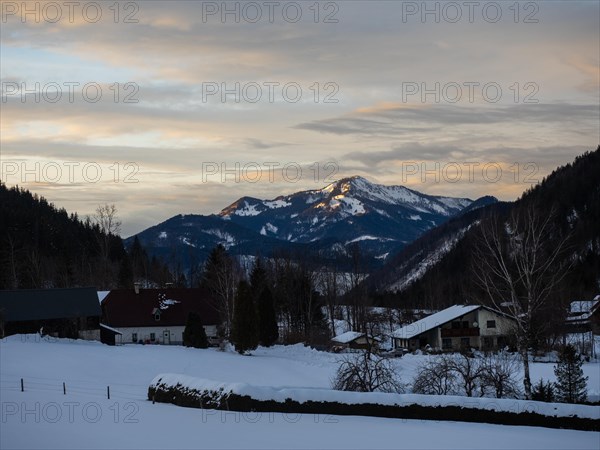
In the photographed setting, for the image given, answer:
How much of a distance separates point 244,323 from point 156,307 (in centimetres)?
1724

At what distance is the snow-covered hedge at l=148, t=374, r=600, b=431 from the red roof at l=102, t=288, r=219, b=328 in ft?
138

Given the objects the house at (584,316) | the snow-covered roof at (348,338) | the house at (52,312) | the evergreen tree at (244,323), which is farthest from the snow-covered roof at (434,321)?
the house at (52,312)

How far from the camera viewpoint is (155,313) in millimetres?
70250

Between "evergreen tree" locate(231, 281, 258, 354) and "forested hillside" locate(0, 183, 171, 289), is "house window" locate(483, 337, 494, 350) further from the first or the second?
"forested hillside" locate(0, 183, 171, 289)

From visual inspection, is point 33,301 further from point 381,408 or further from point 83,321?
point 381,408

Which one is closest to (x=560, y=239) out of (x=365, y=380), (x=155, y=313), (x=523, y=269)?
(x=155, y=313)

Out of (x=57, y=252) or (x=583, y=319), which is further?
(x=57, y=252)

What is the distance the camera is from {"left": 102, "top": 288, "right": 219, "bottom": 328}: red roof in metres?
70.1

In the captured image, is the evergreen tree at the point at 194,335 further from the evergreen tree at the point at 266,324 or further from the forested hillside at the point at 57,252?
the forested hillside at the point at 57,252

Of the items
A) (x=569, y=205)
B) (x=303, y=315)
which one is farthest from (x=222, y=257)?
(x=569, y=205)

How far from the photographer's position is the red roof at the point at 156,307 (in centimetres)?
7012

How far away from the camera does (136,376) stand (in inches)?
1797

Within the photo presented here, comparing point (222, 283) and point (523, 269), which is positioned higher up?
point (222, 283)

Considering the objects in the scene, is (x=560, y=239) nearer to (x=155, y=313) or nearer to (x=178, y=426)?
(x=155, y=313)
